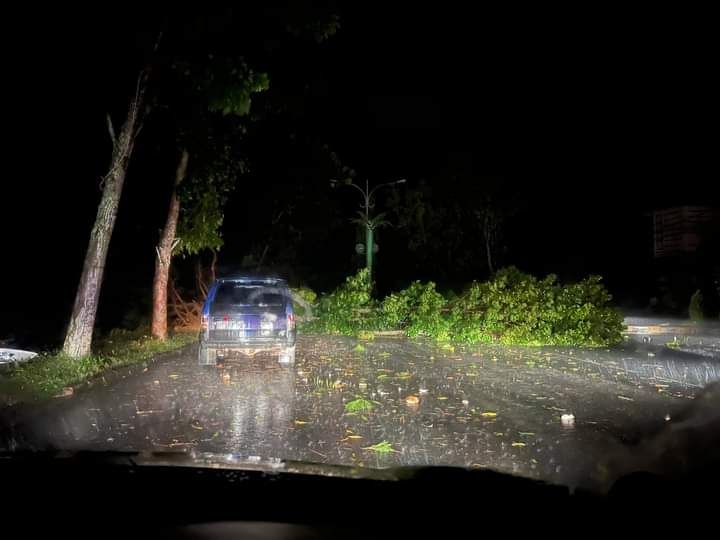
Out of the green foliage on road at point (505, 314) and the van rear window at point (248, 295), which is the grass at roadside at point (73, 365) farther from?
the green foliage on road at point (505, 314)

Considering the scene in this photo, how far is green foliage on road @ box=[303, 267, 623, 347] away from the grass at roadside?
7.11 meters

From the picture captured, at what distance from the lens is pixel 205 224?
19.0 m

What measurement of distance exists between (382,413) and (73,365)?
6.18 metres

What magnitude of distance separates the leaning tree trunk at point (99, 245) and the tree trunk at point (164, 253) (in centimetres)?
448

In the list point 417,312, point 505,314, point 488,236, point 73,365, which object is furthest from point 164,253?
point 488,236

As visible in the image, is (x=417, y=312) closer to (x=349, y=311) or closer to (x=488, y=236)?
(x=349, y=311)

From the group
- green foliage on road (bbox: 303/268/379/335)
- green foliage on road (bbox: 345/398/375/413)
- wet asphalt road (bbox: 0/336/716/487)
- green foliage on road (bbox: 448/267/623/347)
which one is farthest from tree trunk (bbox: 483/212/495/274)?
green foliage on road (bbox: 345/398/375/413)

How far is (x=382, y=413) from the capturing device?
32.2 feet

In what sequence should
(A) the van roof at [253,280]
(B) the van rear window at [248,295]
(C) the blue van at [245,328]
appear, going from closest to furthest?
(C) the blue van at [245,328] → (B) the van rear window at [248,295] → (A) the van roof at [253,280]

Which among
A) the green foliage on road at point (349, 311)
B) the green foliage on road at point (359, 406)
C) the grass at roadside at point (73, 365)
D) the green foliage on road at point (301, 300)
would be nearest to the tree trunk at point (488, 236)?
→ the green foliage on road at point (301, 300)

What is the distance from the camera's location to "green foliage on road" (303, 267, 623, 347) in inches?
781

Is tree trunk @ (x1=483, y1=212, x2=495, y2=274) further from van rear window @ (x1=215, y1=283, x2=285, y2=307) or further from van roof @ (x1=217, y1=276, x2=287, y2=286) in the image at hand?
van roof @ (x1=217, y1=276, x2=287, y2=286)

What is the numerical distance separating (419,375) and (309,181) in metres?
17.6

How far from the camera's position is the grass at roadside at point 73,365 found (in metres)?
11.1
